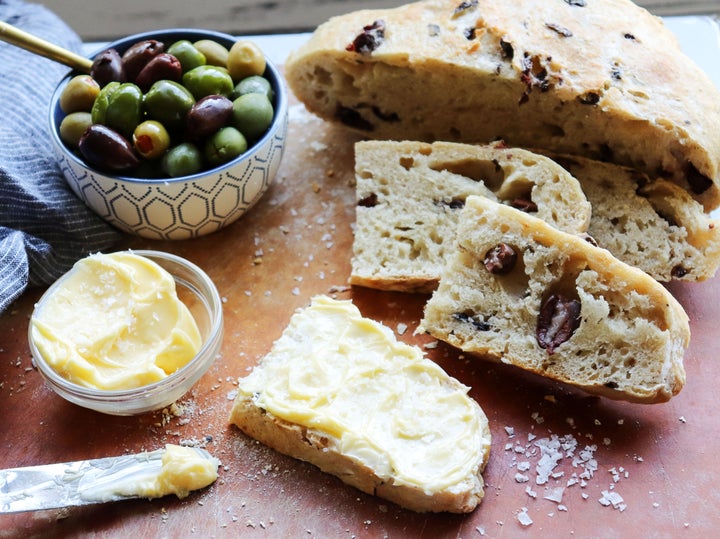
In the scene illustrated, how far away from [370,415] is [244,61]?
156 cm

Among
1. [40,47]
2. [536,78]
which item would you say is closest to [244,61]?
[40,47]

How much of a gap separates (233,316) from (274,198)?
0.66 metres

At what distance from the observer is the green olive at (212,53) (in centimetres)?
319

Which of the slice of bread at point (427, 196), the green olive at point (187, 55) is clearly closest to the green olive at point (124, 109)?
the green olive at point (187, 55)

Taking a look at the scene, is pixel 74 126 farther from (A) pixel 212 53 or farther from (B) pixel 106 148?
(A) pixel 212 53

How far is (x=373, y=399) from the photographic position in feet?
8.17

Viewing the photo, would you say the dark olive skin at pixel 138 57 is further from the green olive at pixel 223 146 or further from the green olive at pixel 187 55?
the green olive at pixel 223 146

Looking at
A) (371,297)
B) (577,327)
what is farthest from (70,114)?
(577,327)

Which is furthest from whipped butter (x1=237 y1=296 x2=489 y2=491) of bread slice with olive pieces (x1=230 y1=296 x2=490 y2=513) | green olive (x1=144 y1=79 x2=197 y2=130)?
green olive (x1=144 y1=79 x2=197 y2=130)

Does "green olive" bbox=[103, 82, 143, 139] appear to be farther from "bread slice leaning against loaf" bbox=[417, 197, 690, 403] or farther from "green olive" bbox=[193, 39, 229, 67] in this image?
"bread slice leaning against loaf" bbox=[417, 197, 690, 403]

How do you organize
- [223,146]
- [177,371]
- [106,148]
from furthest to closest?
[223,146] < [106,148] < [177,371]

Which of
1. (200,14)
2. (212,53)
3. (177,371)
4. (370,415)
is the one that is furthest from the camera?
(200,14)

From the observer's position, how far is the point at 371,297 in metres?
3.06

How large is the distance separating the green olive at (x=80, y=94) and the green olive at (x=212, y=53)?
450 millimetres
